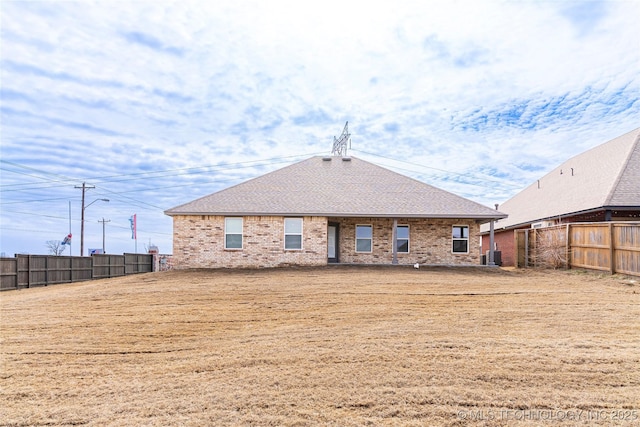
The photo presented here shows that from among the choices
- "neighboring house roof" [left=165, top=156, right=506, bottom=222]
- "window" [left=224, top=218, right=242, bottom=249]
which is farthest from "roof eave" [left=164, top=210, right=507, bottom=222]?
"window" [left=224, top=218, right=242, bottom=249]

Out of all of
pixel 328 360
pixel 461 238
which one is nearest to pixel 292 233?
pixel 461 238

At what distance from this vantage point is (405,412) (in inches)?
167

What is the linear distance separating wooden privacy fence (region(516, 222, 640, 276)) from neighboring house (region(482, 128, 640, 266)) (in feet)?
6.35

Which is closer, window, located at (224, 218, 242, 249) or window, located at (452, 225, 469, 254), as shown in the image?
window, located at (224, 218, 242, 249)

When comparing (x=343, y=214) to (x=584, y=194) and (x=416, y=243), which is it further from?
(x=584, y=194)

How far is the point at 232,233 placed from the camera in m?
19.7

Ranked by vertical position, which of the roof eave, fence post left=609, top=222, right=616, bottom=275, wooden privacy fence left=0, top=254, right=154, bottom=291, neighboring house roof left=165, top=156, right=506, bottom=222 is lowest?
wooden privacy fence left=0, top=254, right=154, bottom=291

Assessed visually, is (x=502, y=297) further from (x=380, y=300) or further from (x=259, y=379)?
(x=259, y=379)

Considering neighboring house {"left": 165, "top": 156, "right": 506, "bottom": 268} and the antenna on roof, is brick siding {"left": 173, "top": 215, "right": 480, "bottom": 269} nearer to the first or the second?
neighboring house {"left": 165, "top": 156, "right": 506, "bottom": 268}

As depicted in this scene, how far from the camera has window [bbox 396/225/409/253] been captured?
20672 mm

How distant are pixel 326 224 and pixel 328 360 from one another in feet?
46.1

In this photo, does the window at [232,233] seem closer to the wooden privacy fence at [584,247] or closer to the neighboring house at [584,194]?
the wooden privacy fence at [584,247]

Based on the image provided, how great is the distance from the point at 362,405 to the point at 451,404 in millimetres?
911

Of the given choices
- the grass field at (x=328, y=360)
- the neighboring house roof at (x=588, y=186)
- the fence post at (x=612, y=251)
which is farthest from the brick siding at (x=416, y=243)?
the grass field at (x=328, y=360)
